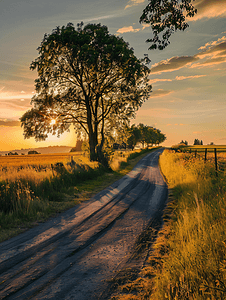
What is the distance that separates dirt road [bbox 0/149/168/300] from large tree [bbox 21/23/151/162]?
568 inches

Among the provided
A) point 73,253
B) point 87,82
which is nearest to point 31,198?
point 73,253

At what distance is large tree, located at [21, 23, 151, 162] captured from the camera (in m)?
19.3

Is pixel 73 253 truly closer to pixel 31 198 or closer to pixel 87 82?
pixel 31 198

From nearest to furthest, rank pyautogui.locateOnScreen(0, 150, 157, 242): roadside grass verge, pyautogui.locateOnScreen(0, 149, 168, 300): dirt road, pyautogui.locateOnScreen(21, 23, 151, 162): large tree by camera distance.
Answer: pyautogui.locateOnScreen(0, 149, 168, 300): dirt road, pyautogui.locateOnScreen(0, 150, 157, 242): roadside grass verge, pyautogui.locateOnScreen(21, 23, 151, 162): large tree

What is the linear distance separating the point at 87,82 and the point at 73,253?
1960 centimetres

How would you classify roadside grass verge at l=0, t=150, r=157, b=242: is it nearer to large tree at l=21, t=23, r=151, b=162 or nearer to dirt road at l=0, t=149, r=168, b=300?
dirt road at l=0, t=149, r=168, b=300

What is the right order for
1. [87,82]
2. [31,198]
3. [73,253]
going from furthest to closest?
[87,82]
[31,198]
[73,253]

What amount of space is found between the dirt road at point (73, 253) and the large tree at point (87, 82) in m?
14.4

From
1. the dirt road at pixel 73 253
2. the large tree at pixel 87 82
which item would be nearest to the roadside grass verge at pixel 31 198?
the dirt road at pixel 73 253

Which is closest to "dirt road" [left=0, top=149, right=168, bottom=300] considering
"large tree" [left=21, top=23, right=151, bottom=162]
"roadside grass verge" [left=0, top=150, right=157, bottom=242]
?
"roadside grass verge" [left=0, top=150, right=157, bottom=242]

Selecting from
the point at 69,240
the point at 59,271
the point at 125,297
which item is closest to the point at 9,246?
the point at 69,240

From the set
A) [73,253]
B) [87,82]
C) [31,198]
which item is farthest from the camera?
[87,82]

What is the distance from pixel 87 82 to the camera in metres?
21.7

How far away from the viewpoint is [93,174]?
690 inches
